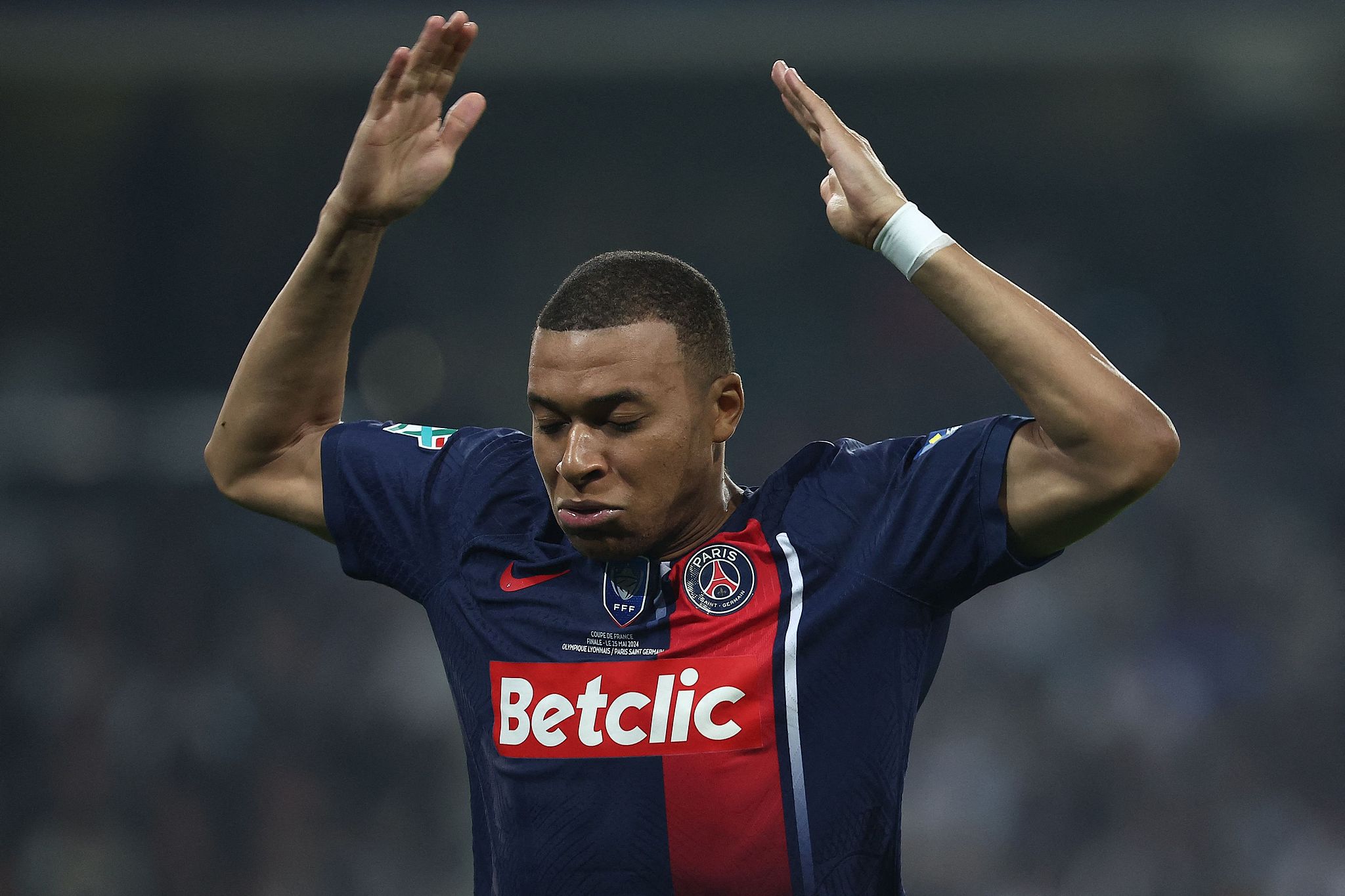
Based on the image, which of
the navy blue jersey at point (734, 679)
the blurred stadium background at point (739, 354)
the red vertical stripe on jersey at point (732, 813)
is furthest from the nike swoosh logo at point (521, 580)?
the blurred stadium background at point (739, 354)

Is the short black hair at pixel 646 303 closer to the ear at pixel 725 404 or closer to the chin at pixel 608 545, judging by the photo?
the ear at pixel 725 404

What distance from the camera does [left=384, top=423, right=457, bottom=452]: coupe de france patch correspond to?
2.35 m

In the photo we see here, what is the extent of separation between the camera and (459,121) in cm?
218

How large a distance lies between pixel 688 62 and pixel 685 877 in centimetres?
597

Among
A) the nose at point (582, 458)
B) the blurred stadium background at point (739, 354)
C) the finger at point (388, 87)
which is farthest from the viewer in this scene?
the blurred stadium background at point (739, 354)

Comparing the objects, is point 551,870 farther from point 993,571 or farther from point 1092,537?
point 1092,537

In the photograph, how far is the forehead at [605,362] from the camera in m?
1.99

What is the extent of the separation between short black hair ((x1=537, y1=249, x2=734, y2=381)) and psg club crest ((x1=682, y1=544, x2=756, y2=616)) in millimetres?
297

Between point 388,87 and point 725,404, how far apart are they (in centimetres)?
76

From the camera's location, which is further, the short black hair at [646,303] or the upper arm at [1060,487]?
the short black hair at [646,303]

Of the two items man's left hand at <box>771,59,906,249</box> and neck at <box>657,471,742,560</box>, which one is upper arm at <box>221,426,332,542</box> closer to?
neck at <box>657,471,742,560</box>

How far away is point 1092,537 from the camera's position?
6215 millimetres

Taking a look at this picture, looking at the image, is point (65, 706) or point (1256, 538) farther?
point (1256, 538)

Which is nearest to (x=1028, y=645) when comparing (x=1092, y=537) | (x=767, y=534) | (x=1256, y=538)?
(x=1092, y=537)
